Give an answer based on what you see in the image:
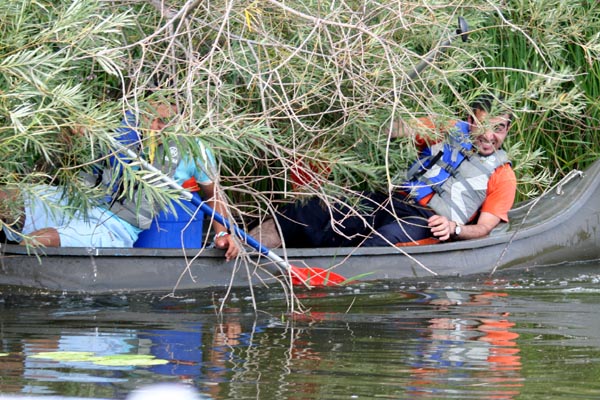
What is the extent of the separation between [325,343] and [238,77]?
2.03 meters

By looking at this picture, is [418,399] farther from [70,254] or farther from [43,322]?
[70,254]

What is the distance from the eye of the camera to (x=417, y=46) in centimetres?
688

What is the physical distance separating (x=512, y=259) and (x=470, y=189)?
0.52 meters

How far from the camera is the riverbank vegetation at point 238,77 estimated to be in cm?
486

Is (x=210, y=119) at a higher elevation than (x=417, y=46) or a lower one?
lower

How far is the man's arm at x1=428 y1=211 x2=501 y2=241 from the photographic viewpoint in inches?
268

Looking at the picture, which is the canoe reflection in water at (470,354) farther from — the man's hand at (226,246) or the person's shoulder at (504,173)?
the person's shoulder at (504,173)

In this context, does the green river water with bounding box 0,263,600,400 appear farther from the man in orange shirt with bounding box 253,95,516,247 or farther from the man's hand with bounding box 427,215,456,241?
the man in orange shirt with bounding box 253,95,516,247

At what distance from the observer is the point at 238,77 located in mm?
6203

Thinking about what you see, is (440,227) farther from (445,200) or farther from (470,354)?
(470,354)

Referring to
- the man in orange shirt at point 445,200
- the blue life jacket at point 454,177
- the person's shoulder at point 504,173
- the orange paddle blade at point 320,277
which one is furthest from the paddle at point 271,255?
the person's shoulder at point 504,173

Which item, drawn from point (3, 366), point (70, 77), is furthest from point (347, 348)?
point (70, 77)

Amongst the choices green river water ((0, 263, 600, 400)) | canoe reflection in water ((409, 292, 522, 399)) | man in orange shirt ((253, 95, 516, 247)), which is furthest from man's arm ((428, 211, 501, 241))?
canoe reflection in water ((409, 292, 522, 399))

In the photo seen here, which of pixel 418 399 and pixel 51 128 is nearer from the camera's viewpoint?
pixel 418 399
